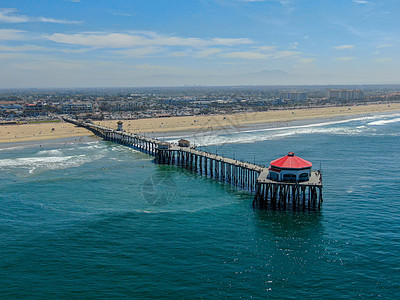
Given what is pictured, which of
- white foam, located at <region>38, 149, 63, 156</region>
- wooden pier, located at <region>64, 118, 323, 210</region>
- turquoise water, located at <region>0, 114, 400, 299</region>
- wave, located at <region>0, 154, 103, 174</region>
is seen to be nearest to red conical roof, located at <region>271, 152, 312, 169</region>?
wooden pier, located at <region>64, 118, 323, 210</region>

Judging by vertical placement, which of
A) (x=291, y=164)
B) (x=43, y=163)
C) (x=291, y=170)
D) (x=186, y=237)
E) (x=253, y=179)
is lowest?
(x=186, y=237)

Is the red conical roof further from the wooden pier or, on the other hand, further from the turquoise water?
the turquoise water

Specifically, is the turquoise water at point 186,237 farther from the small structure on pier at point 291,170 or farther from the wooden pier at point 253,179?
the small structure on pier at point 291,170

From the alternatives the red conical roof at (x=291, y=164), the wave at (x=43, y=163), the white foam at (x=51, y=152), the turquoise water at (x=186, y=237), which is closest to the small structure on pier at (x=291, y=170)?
the red conical roof at (x=291, y=164)

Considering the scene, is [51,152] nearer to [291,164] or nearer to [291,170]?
[291,164]

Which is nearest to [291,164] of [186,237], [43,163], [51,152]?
[186,237]
